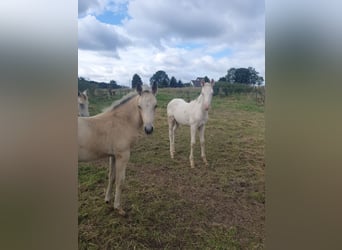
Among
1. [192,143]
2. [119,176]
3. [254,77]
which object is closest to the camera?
[254,77]

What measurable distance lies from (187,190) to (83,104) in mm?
824

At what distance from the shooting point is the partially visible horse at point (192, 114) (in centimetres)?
159

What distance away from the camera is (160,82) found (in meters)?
1.52

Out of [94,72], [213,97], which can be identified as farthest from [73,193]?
[213,97]

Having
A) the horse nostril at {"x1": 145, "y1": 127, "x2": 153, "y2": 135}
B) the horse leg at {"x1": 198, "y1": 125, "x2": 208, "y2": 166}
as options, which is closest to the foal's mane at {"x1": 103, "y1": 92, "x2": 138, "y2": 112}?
the horse nostril at {"x1": 145, "y1": 127, "x2": 153, "y2": 135}

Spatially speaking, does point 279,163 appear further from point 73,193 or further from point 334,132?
point 73,193

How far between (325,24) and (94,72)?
1.22 metres

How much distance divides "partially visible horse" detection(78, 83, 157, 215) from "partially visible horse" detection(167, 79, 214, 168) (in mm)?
135

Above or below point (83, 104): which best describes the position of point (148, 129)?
below

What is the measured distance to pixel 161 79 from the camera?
59.9 inches

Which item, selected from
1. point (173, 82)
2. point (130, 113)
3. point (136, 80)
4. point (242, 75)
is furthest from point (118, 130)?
point (242, 75)

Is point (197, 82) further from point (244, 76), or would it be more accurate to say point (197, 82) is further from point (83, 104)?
point (83, 104)

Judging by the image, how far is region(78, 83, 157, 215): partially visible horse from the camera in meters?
1.54

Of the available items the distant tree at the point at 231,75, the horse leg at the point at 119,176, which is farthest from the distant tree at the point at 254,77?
the horse leg at the point at 119,176
